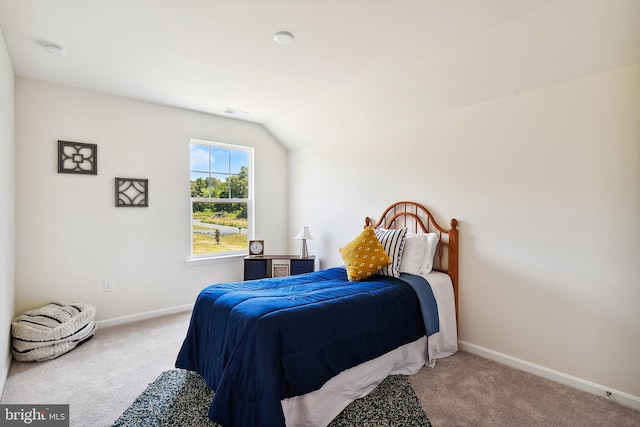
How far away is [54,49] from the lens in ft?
8.13

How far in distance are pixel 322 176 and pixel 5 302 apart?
3233mm

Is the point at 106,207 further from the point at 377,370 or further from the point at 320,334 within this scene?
the point at 377,370

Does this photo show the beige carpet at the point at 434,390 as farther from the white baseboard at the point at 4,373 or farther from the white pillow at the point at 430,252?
the white pillow at the point at 430,252

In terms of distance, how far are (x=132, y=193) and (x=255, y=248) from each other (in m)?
1.54

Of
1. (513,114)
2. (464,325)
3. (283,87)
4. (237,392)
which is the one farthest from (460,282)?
(283,87)

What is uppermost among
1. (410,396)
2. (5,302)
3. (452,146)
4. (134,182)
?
(452,146)

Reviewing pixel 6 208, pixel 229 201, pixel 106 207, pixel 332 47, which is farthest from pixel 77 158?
pixel 332 47

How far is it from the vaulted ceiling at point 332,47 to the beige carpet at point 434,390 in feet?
6.97

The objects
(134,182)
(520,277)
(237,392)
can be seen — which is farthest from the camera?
(134,182)

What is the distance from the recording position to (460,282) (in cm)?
291

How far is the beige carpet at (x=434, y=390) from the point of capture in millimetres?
1948

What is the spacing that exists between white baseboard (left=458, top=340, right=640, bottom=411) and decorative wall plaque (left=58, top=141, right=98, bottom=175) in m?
3.89

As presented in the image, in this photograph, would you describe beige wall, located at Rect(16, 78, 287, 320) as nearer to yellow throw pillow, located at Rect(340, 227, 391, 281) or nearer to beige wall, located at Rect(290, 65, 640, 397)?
yellow throw pillow, located at Rect(340, 227, 391, 281)

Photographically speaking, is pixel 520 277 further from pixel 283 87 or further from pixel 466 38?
pixel 283 87
